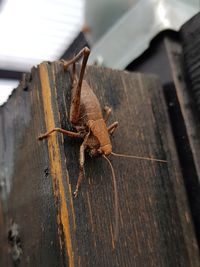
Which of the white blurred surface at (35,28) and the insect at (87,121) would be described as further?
the white blurred surface at (35,28)

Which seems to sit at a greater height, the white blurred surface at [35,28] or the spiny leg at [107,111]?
the white blurred surface at [35,28]

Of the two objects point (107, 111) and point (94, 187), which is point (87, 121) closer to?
point (107, 111)

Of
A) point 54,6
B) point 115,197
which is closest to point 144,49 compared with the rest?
point 115,197

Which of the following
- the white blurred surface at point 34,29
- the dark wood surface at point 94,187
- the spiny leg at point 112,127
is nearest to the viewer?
the dark wood surface at point 94,187

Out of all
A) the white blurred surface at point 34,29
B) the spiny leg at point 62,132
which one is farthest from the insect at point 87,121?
the white blurred surface at point 34,29

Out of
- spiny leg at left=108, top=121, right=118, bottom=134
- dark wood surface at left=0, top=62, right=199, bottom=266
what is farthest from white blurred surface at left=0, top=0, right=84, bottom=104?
spiny leg at left=108, top=121, right=118, bottom=134

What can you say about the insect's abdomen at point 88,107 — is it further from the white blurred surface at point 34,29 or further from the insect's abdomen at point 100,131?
the white blurred surface at point 34,29

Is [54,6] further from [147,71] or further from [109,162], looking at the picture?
[109,162]
